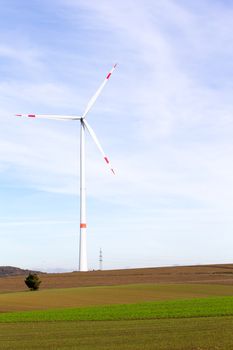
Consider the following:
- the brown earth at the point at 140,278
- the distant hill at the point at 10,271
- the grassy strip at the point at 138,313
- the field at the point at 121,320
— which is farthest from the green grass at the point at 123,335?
the distant hill at the point at 10,271

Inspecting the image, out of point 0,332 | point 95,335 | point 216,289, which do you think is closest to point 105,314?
point 0,332

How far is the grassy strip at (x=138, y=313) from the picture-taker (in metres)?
41.8

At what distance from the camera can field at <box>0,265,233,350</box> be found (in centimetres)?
2758

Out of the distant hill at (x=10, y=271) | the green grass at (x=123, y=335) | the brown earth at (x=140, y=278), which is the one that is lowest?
the green grass at (x=123, y=335)

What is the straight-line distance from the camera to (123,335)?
100 ft

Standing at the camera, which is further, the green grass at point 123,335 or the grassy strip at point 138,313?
the grassy strip at point 138,313

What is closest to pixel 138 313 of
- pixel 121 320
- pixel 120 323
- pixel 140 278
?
pixel 121 320

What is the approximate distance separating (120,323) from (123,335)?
289 inches

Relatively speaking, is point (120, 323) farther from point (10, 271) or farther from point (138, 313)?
point (10, 271)

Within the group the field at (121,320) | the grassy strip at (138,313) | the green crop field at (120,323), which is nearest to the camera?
the green crop field at (120,323)

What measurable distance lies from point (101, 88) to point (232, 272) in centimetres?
3531

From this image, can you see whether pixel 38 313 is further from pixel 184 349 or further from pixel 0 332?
pixel 184 349

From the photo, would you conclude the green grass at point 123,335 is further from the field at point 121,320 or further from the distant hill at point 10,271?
the distant hill at point 10,271

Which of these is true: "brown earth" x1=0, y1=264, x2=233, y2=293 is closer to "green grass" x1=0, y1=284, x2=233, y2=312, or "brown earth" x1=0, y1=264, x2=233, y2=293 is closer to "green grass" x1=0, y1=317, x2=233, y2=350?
"green grass" x1=0, y1=284, x2=233, y2=312
